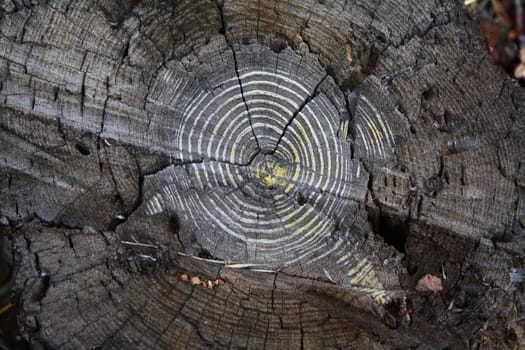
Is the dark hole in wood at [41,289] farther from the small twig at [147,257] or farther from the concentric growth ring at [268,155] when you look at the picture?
the concentric growth ring at [268,155]

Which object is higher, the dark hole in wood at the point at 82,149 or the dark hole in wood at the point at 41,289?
the dark hole in wood at the point at 82,149

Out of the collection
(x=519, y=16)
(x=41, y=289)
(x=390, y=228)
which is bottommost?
(x=41, y=289)

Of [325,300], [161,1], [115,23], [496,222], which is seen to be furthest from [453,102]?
[115,23]

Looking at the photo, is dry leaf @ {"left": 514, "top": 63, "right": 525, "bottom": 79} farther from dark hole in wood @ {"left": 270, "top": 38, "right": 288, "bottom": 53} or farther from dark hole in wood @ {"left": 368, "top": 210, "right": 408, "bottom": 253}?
dark hole in wood @ {"left": 270, "top": 38, "right": 288, "bottom": 53}

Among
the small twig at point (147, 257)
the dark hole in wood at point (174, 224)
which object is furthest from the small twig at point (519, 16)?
the small twig at point (147, 257)

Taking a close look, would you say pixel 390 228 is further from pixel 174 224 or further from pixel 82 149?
pixel 82 149

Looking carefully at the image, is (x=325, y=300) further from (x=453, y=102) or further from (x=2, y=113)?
(x=2, y=113)

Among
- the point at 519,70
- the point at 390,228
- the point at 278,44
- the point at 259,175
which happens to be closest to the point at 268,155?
the point at 259,175
